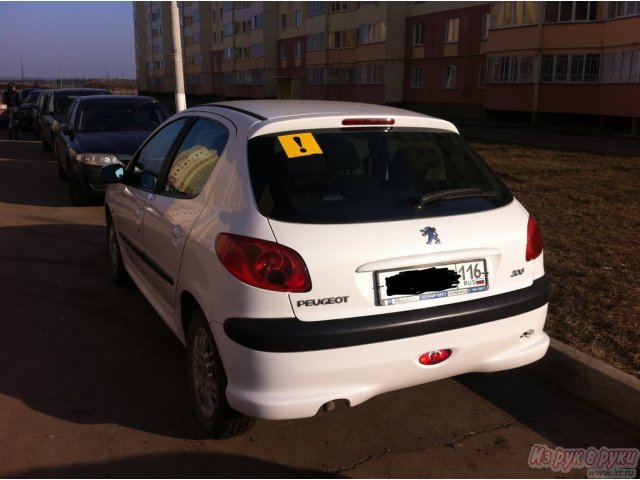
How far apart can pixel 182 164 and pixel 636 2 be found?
→ 25.0 meters

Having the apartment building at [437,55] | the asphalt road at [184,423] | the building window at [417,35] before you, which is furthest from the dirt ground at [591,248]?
the building window at [417,35]

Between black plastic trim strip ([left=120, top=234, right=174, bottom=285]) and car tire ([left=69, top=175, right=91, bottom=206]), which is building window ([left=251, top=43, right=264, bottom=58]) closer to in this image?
car tire ([left=69, top=175, right=91, bottom=206])

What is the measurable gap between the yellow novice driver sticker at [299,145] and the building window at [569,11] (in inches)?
1069

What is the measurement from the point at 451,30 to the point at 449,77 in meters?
2.70

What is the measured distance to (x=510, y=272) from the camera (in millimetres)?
3100

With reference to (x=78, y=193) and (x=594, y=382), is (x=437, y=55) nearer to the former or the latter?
(x=78, y=193)

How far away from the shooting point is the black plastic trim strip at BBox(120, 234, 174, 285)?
3.61 m

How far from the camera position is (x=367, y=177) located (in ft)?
10.4

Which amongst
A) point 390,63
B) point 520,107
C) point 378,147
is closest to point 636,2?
point 520,107

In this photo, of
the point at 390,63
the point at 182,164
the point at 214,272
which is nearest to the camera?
the point at 214,272

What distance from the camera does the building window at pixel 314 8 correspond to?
4700cm

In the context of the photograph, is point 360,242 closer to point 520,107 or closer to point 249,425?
point 249,425

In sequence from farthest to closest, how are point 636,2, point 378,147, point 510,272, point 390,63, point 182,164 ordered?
1. point 390,63
2. point 636,2
3. point 182,164
4. point 378,147
5. point 510,272

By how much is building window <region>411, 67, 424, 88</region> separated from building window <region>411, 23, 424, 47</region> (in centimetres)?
155
